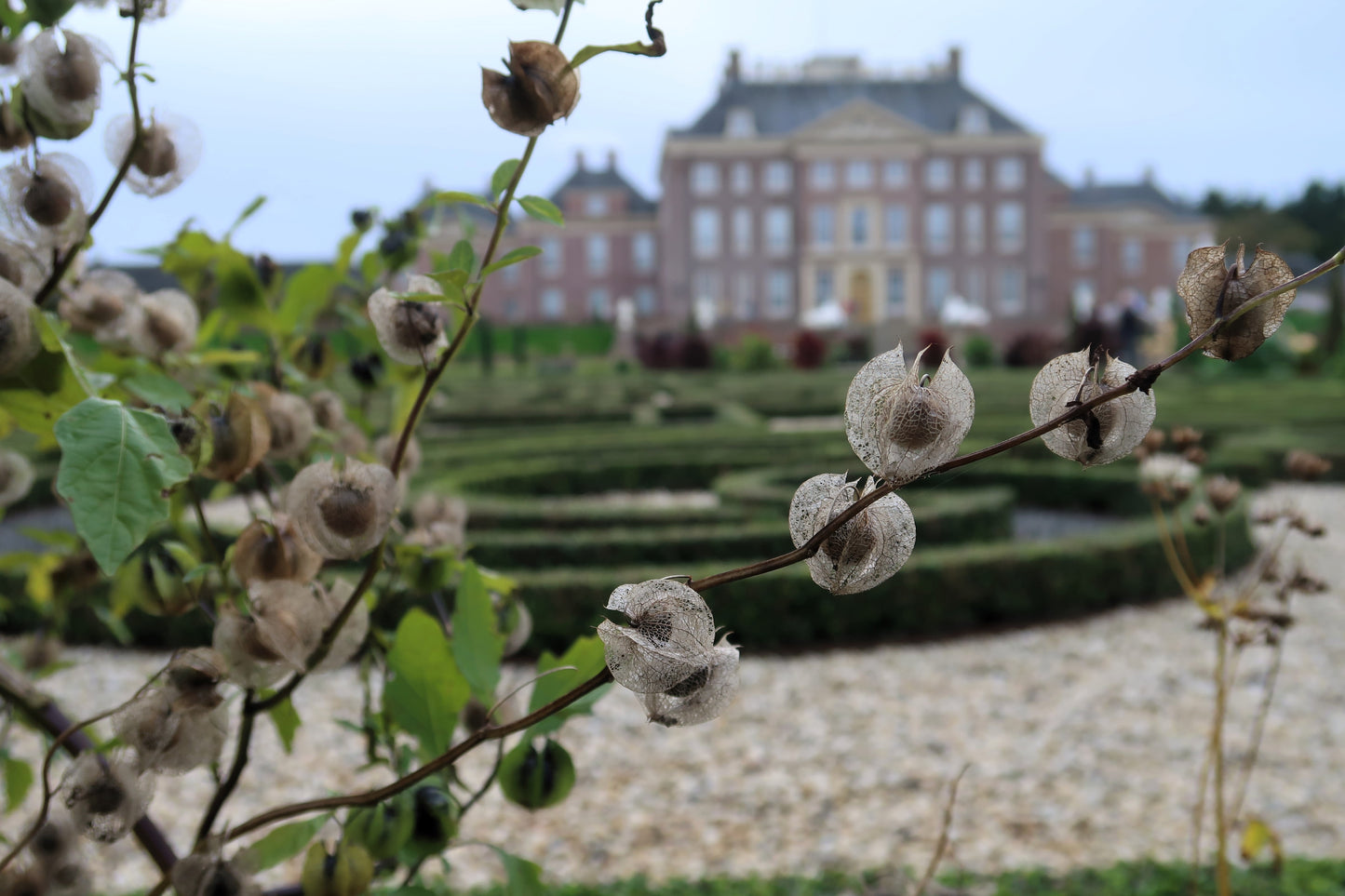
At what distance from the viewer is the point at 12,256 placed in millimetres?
677

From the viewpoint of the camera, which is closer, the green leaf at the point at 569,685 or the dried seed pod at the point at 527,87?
the dried seed pod at the point at 527,87

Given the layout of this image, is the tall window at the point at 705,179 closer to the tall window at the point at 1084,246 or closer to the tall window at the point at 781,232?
the tall window at the point at 781,232

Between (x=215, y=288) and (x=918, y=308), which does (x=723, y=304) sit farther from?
(x=215, y=288)

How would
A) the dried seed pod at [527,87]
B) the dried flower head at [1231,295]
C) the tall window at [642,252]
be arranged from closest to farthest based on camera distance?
the dried flower head at [1231,295] < the dried seed pod at [527,87] < the tall window at [642,252]

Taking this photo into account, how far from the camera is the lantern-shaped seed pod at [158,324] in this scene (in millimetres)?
889

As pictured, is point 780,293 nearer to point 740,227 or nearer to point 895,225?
point 740,227

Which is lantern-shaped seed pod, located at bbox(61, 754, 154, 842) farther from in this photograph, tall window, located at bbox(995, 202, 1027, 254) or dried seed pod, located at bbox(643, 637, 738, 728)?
tall window, located at bbox(995, 202, 1027, 254)

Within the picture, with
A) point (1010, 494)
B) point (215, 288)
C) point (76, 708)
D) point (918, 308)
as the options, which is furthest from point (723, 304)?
point (215, 288)

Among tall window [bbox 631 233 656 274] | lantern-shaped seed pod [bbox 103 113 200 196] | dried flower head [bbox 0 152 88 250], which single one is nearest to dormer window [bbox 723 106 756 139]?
tall window [bbox 631 233 656 274]

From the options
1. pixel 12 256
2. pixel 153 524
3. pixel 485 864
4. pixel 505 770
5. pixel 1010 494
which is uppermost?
pixel 12 256

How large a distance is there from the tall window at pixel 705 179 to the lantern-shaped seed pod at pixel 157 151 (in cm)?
3797

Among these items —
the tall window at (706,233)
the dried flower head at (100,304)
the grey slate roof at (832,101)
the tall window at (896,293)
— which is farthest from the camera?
the tall window at (896,293)

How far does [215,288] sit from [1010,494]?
6.00 meters

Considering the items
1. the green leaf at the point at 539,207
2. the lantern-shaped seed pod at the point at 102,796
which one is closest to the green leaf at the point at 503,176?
the green leaf at the point at 539,207
